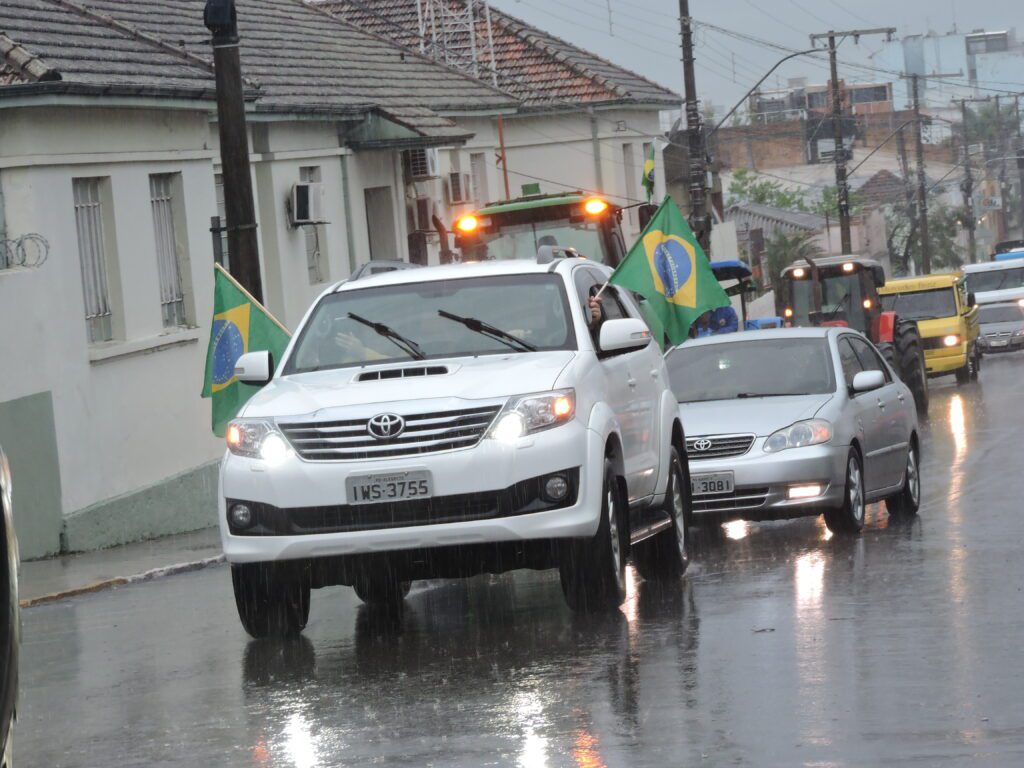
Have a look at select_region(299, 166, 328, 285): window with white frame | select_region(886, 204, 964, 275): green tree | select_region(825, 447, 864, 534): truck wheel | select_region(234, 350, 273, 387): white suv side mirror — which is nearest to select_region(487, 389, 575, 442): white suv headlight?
select_region(234, 350, 273, 387): white suv side mirror

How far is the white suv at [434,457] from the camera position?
9.05 metres

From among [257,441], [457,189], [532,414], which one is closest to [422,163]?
[457,189]

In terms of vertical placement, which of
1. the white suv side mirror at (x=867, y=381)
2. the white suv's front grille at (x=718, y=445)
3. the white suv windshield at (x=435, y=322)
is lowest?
the white suv's front grille at (x=718, y=445)

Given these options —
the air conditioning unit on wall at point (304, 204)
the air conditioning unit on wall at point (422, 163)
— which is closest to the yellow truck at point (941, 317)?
the air conditioning unit on wall at point (422, 163)

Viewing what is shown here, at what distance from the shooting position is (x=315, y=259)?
25578 millimetres

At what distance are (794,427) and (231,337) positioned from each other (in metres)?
5.30

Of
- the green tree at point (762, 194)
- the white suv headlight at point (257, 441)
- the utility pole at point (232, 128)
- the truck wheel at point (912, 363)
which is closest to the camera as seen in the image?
the white suv headlight at point (257, 441)

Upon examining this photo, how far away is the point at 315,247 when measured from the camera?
25531 mm

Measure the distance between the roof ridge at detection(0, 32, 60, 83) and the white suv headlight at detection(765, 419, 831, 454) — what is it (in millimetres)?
7179

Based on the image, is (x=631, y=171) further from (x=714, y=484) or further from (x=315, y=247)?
(x=714, y=484)

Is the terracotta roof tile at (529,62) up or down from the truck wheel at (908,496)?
up

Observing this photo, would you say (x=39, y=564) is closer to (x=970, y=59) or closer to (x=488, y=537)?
(x=488, y=537)

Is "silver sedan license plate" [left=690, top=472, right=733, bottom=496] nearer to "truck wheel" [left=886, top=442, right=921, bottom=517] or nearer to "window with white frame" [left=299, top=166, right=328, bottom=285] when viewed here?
"truck wheel" [left=886, top=442, right=921, bottom=517]

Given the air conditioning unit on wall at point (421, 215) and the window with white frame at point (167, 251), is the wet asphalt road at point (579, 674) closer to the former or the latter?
the window with white frame at point (167, 251)
